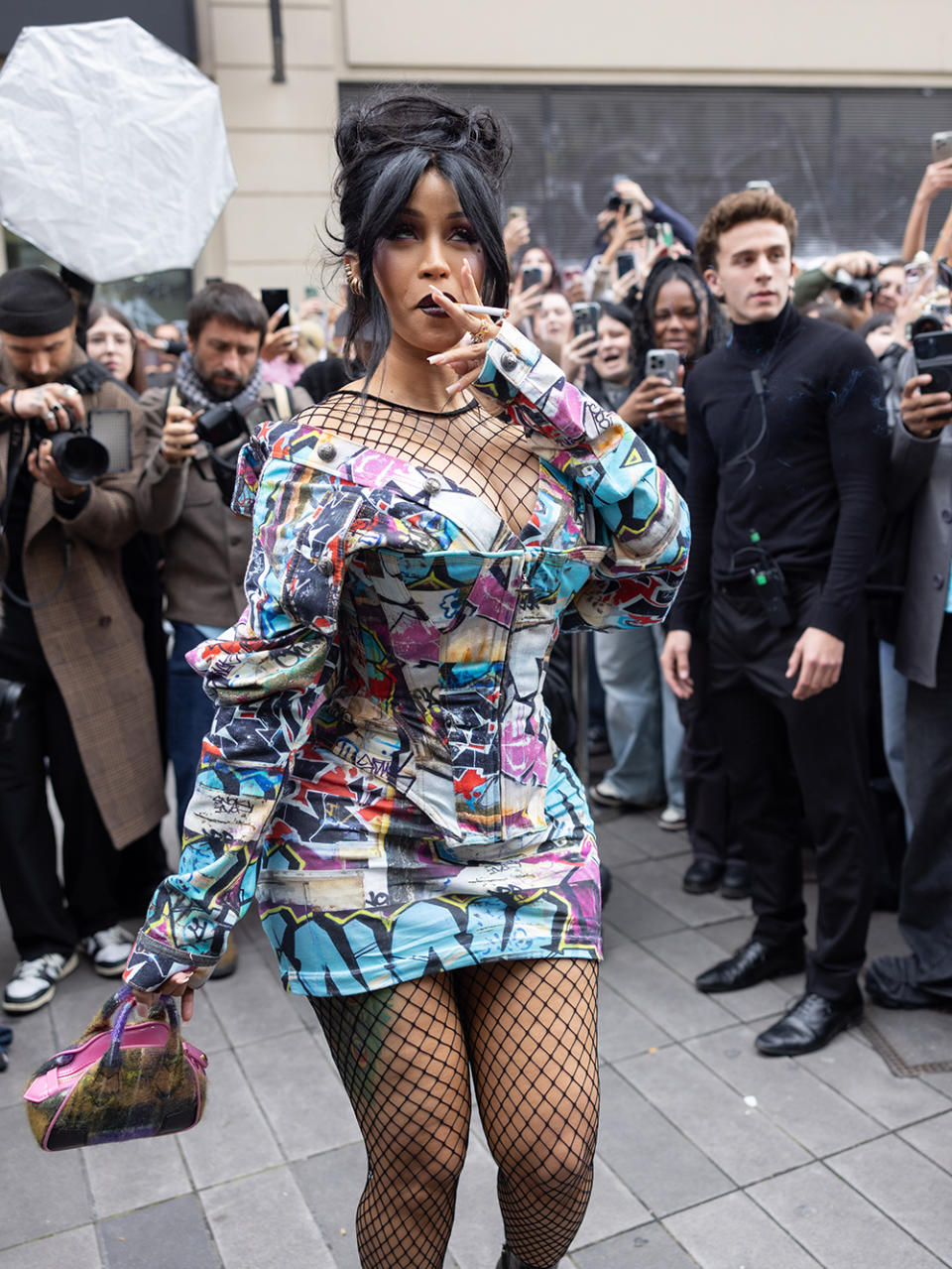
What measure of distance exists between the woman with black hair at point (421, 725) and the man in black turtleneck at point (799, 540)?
1.43m

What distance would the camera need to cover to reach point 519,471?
1909mm

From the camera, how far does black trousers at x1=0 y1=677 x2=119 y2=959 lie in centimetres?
385

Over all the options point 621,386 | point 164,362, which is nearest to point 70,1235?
point 621,386

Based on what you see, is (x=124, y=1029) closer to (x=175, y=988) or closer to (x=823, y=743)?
(x=175, y=988)

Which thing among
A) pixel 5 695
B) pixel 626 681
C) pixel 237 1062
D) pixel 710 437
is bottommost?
pixel 237 1062

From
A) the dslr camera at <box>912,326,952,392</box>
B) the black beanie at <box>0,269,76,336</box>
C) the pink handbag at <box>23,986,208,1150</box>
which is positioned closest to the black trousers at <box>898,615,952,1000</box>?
the dslr camera at <box>912,326,952,392</box>

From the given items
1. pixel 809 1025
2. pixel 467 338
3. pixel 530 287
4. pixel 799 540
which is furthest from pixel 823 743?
pixel 530 287

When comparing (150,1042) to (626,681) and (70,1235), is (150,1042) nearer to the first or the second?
(70,1235)

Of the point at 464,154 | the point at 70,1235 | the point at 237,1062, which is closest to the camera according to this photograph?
the point at 464,154

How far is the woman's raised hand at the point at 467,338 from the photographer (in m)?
1.74

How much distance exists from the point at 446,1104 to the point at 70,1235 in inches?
54.5

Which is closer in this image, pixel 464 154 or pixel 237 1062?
pixel 464 154

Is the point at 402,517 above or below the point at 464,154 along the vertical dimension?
below

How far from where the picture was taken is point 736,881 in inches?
173
